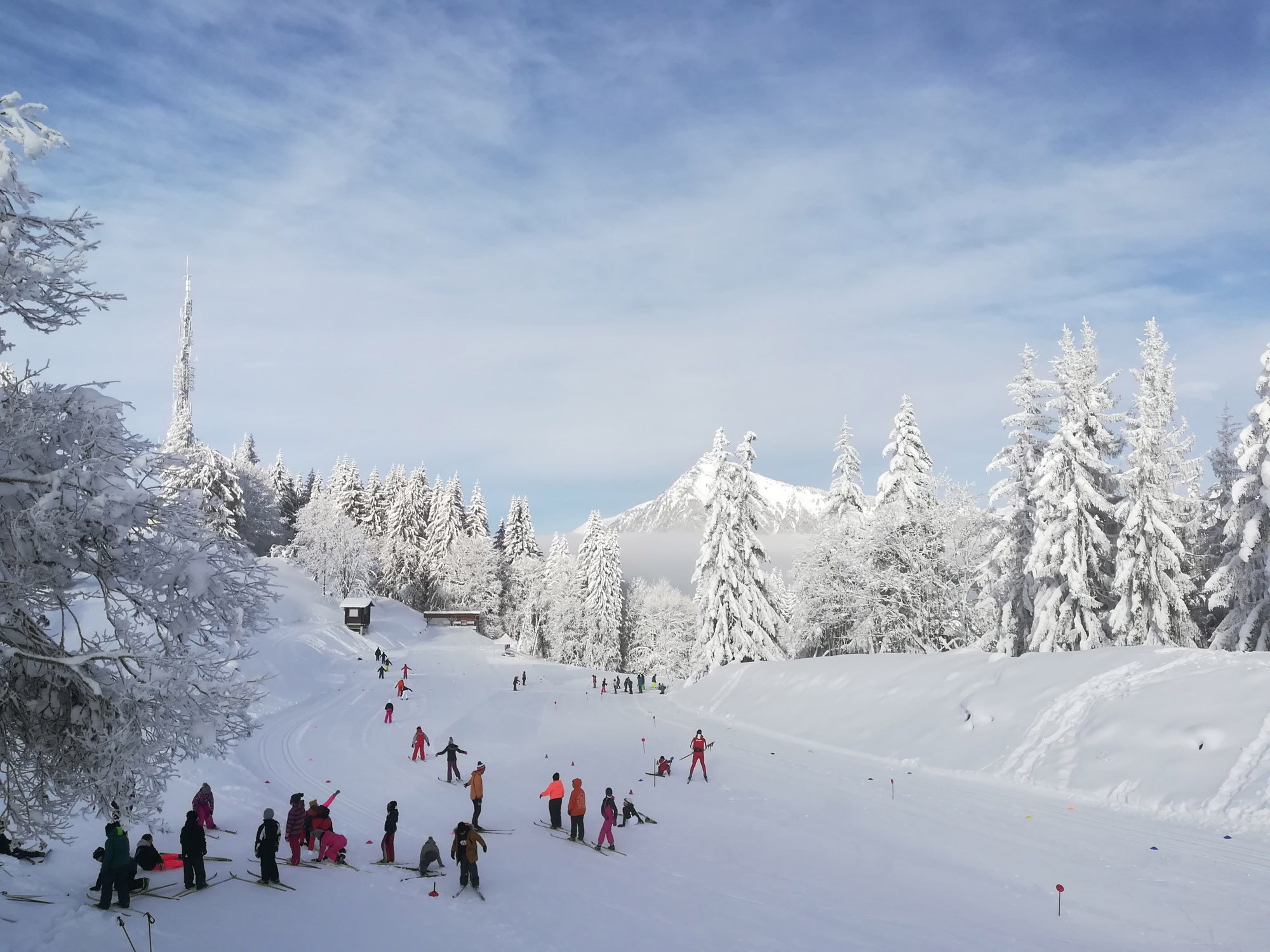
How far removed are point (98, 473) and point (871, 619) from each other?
3763cm

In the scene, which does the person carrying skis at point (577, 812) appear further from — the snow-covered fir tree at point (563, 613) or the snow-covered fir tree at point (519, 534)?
the snow-covered fir tree at point (519, 534)

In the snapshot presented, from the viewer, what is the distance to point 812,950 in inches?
445

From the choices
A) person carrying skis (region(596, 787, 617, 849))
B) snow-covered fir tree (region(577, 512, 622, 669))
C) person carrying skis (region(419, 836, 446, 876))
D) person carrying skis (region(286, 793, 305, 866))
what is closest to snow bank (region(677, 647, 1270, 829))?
person carrying skis (region(596, 787, 617, 849))

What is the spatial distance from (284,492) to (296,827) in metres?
104

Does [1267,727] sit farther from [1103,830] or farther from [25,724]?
[25,724]

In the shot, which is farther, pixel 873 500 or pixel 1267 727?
pixel 873 500

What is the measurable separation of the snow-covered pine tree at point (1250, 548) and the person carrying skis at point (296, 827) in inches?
1222

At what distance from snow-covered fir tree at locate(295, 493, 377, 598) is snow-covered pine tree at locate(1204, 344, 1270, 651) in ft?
239

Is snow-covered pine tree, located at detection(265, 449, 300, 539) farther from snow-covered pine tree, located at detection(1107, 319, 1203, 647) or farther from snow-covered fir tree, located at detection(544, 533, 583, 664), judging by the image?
snow-covered pine tree, located at detection(1107, 319, 1203, 647)

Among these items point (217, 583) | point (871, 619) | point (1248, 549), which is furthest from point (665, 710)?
point (217, 583)

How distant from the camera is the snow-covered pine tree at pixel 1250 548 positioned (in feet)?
91.6

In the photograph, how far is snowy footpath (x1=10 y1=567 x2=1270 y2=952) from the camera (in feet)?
39.4

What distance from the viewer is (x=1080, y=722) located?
70.0 feet

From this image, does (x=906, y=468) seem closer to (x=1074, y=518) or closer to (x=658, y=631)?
(x=1074, y=518)
